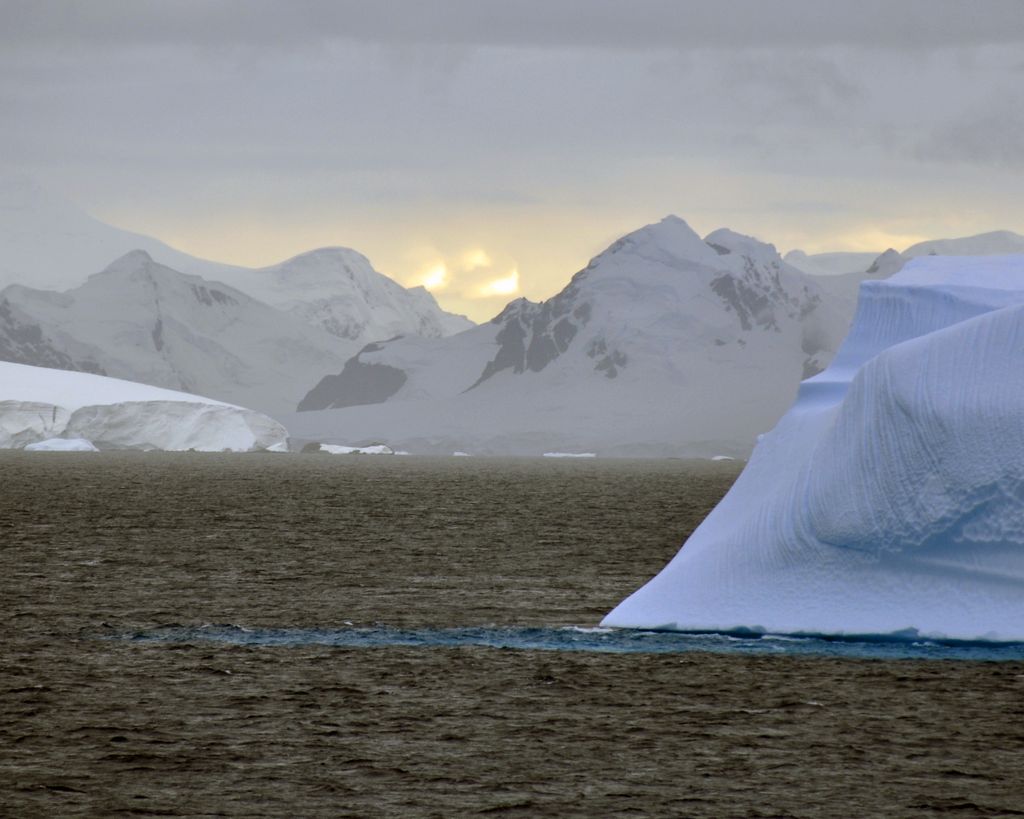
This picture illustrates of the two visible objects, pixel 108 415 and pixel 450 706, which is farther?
pixel 108 415

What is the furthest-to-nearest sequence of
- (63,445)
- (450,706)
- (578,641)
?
(63,445), (578,641), (450,706)

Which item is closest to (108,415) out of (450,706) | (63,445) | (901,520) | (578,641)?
(63,445)

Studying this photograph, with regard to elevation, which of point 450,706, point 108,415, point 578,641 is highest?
point 108,415

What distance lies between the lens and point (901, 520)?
24766mm

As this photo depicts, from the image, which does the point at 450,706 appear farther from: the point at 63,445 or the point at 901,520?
the point at 63,445

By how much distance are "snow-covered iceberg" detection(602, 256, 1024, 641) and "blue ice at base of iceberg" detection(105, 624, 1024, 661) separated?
37 centimetres

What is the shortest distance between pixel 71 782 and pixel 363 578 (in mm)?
23534

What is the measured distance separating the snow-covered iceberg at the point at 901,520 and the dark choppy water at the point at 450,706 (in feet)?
2.21

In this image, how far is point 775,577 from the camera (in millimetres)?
25688

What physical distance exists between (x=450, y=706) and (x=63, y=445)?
170 metres

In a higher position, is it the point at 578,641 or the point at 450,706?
the point at 578,641

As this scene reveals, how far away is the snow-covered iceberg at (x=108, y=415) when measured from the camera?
17568cm

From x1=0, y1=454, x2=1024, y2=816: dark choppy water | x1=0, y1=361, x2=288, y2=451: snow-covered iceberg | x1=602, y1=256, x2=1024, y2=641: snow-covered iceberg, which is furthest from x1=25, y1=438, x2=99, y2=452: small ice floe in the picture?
x1=602, y1=256, x2=1024, y2=641: snow-covered iceberg

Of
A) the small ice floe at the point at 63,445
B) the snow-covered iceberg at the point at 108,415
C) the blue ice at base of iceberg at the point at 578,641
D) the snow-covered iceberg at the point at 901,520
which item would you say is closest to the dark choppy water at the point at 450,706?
the blue ice at base of iceberg at the point at 578,641
